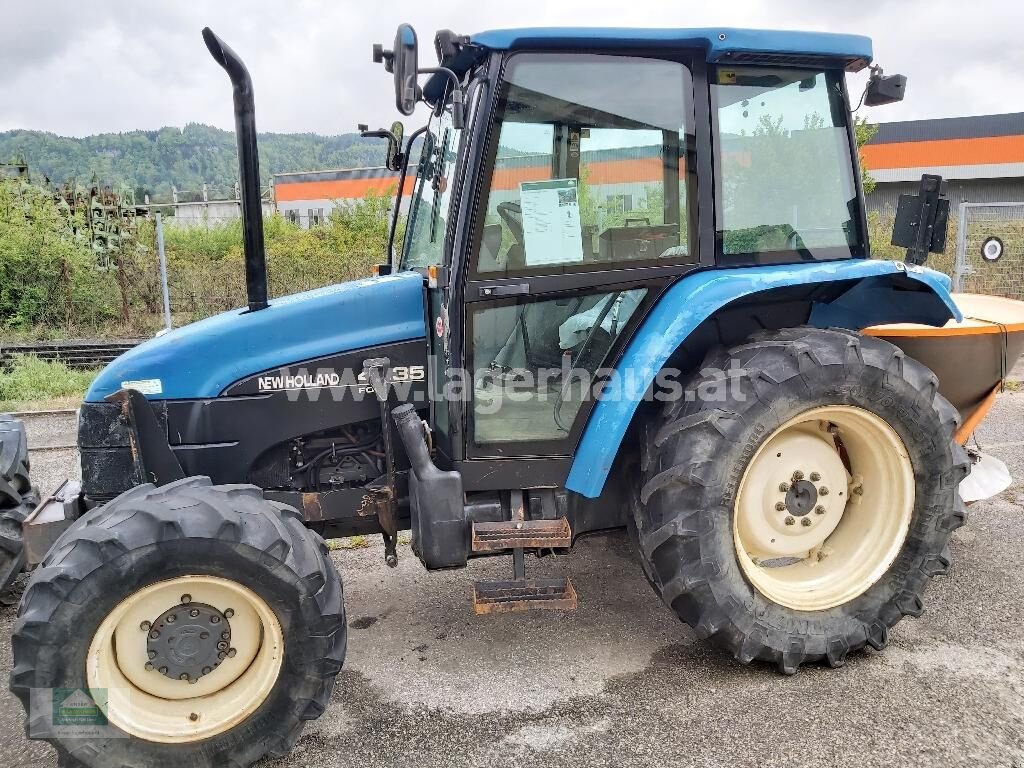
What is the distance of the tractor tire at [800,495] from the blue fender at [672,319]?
188 millimetres

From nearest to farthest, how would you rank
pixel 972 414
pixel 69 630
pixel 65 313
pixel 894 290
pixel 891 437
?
pixel 69 630, pixel 891 437, pixel 894 290, pixel 972 414, pixel 65 313

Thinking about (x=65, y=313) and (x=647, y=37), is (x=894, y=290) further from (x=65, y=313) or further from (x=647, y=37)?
(x=65, y=313)

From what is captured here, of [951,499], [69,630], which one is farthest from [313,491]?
[951,499]

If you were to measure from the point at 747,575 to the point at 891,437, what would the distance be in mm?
785

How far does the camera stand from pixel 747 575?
9.83ft

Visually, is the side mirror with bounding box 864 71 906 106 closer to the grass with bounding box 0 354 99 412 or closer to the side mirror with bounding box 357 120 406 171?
the side mirror with bounding box 357 120 406 171

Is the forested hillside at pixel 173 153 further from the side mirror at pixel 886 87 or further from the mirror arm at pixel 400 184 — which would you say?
the side mirror at pixel 886 87

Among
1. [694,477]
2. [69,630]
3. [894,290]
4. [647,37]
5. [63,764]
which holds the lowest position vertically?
[63,764]

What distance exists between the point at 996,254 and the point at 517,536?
31.4 ft

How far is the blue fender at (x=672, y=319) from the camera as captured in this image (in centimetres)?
286

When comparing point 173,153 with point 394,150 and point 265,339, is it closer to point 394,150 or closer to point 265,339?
point 394,150

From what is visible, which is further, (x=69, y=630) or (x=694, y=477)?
(x=694, y=477)

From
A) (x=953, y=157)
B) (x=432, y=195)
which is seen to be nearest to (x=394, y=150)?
(x=432, y=195)

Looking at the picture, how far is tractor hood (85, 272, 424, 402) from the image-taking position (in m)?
3.01
